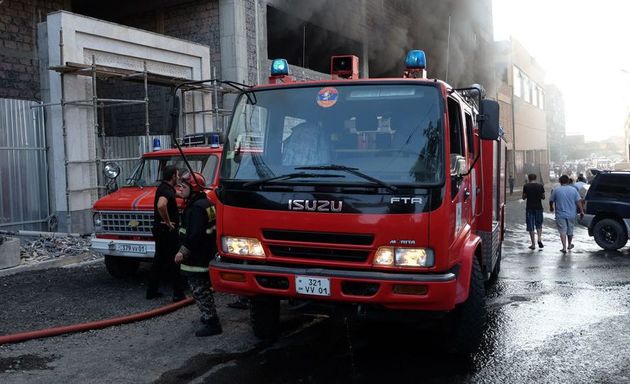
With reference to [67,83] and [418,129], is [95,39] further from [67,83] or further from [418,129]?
[418,129]

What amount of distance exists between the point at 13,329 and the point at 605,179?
10854 mm

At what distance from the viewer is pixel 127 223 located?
712 centimetres

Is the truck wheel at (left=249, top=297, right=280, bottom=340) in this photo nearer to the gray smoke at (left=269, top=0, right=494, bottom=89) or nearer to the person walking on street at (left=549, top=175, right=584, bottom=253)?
the person walking on street at (left=549, top=175, right=584, bottom=253)

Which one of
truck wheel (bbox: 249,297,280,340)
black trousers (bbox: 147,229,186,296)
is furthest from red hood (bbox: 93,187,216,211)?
truck wheel (bbox: 249,297,280,340)

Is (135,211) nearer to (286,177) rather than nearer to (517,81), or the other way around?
(286,177)

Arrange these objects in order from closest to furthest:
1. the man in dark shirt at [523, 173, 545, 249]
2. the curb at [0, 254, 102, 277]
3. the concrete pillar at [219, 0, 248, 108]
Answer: the curb at [0, 254, 102, 277]
the man in dark shirt at [523, 173, 545, 249]
the concrete pillar at [219, 0, 248, 108]

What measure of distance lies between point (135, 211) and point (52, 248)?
11.4ft

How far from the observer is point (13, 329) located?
5504mm

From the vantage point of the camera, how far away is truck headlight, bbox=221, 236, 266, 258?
4.13 meters

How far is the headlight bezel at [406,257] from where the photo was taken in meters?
3.76

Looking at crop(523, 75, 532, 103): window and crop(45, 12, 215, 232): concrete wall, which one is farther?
crop(523, 75, 532, 103): window

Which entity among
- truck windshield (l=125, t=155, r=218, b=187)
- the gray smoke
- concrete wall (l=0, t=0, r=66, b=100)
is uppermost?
the gray smoke

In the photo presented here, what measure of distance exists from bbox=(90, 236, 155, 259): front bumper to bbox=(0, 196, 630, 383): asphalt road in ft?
1.61

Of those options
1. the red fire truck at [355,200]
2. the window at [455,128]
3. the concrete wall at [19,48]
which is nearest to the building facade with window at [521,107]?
the concrete wall at [19,48]
